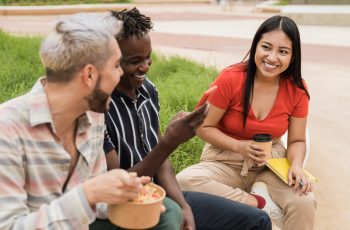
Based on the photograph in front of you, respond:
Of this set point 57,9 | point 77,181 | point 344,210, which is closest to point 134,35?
point 77,181

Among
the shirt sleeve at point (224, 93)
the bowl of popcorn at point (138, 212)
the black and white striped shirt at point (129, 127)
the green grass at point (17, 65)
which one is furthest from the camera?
the green grass at point (17, 65)

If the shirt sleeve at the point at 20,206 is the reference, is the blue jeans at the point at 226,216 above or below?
below

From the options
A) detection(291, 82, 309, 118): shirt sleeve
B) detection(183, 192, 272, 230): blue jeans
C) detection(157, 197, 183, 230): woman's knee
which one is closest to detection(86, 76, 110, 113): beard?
detection(157, 197, 183, 230): woman's knee

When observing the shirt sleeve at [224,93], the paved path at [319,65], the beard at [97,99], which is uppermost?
the beard at [97,99]

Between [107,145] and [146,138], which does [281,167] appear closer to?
[146,138]

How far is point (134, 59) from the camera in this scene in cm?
224

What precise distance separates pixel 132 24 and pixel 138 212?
915 mm

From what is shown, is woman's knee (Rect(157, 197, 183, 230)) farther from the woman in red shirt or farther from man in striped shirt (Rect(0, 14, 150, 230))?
the woman in red shirt

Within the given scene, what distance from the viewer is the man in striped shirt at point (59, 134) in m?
1.56

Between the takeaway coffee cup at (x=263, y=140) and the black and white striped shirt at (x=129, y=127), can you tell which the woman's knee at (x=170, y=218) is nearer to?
the black and white striped shirt at (x=129, y=127)

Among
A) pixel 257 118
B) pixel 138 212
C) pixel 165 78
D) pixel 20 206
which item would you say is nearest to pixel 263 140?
pixel 257 118

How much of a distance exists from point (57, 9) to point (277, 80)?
46.6ft

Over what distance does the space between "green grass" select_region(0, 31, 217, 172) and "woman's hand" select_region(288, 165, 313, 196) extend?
3.91 ft

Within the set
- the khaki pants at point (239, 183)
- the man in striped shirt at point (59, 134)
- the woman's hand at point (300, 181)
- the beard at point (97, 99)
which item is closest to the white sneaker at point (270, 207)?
the khaki pants at point (239, 183)
